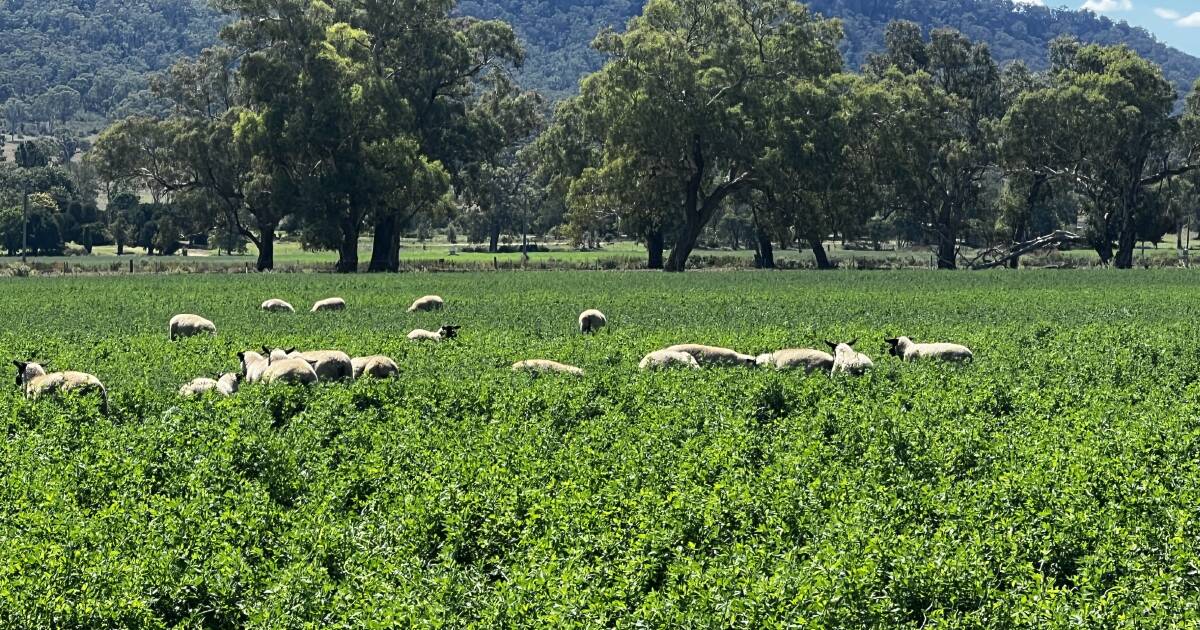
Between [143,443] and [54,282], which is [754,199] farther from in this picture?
[143,443]

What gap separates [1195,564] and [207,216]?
79.4 meters

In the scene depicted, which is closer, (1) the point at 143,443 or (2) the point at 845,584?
(2) the point at 845,584

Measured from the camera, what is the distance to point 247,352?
20.5 meters

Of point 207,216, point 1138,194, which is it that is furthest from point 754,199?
point 207,216

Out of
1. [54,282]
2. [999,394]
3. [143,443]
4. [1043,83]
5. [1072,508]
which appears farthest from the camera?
[1043,83]

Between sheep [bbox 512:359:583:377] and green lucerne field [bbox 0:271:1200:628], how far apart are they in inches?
15.1

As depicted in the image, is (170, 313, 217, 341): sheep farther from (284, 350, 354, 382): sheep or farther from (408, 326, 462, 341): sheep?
(284, 350, 354, 382): sheep

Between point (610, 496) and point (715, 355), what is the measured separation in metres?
11.2

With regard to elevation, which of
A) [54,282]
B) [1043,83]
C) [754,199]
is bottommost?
[54,282]

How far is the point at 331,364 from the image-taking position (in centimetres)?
1953

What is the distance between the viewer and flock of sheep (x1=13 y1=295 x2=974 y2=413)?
16734 mm

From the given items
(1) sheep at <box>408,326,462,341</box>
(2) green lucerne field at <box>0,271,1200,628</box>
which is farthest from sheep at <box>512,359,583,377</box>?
(1) sheep at <box>408,326,462,341</box>

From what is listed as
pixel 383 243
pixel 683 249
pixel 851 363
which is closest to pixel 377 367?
pixel 851 363

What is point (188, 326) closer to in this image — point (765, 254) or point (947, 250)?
point (765, 254)
